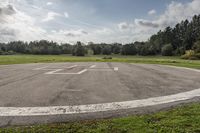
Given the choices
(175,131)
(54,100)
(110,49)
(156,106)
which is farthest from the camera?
(110,49)

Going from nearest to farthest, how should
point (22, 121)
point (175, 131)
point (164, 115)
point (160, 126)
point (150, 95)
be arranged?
→ point (175, 131), point (160, 126), point (22, 121), point (164, 115), point (150, 95)

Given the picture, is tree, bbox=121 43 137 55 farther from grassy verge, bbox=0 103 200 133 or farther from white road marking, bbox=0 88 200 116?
grassy verge, bbox=0 103 200 133

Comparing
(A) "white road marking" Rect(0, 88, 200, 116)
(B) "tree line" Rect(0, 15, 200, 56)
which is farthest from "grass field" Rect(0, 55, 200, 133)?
(B) "tree line" Rect(0, 15, 200, 56)

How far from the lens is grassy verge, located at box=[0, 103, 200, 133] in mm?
3322

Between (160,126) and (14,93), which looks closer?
(160,126)

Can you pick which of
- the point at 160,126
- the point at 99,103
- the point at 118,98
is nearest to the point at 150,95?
the point at 118,98

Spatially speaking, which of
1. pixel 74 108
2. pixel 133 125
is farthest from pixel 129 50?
pixel 133 125

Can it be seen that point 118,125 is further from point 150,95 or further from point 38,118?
point 150,95

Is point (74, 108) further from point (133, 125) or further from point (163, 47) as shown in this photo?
point (163, 47)

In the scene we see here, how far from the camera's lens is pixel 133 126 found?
348cm

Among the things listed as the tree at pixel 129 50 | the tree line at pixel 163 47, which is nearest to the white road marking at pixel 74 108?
the tree line at pixel 163 47

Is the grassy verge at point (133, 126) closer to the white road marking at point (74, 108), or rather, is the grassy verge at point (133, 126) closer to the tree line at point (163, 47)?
the white road marking at point (74, 108)

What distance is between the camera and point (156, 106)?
5.01 metres

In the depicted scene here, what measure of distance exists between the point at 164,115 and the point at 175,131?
0.90m
